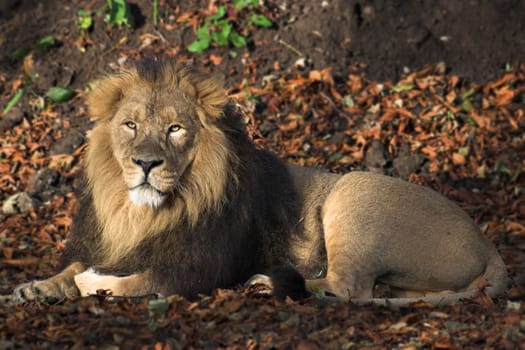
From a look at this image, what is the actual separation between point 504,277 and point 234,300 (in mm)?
1741

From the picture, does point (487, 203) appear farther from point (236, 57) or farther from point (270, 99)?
point (236, 57)

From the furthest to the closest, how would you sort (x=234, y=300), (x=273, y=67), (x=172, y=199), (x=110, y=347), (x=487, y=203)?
(x=273, y=67) < (x=487, y=203) < (x=172, y=199) < (x=234, y=300) < (x=110, y=347)

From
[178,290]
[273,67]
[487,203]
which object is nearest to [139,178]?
[178,290]

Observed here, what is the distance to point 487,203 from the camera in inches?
290

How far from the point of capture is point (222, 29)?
902cm

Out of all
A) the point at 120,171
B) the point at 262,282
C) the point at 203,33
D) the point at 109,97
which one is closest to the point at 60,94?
the point at 203,33

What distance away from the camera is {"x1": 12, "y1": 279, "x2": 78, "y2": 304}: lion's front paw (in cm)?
516

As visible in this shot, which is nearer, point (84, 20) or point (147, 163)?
point (147, 163)

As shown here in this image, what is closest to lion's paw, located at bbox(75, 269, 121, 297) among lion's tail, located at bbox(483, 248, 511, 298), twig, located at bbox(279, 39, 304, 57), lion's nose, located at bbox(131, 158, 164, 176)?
lion's nose, located at bbox(131, 158, 164, 176)

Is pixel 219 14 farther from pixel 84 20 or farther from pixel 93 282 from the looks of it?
pixel 93 282

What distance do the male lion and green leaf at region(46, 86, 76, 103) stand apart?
10.9ft

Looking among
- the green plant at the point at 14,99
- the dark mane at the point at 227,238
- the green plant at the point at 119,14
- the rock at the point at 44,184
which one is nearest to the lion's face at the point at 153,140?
the dark mane at the point at 227,238

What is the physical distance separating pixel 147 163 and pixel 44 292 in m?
1.01

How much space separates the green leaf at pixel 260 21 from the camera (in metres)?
9.06
